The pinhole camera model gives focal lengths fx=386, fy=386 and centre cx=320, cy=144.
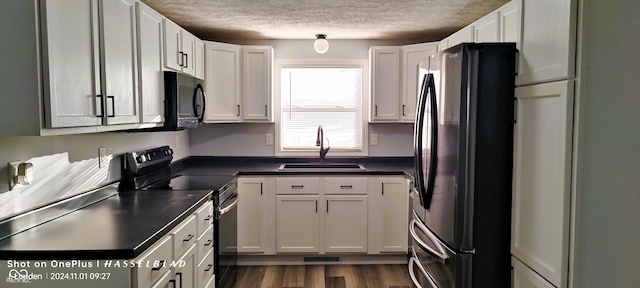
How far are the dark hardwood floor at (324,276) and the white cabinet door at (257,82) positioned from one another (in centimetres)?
139

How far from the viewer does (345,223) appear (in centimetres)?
348

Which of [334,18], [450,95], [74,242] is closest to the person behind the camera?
[74,242]

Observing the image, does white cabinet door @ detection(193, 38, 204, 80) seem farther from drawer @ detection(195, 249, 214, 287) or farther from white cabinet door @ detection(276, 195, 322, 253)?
drawer @ detection(195, 249, 214, 287)

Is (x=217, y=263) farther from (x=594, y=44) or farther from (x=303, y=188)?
A: (x=594, y=44)

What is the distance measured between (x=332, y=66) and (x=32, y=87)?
2905mm

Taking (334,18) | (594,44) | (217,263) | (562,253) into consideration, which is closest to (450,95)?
(594,44)

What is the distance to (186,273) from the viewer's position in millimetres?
1993

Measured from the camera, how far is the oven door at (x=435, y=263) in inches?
72.1

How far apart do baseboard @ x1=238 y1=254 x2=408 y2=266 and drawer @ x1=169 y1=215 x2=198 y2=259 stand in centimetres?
151

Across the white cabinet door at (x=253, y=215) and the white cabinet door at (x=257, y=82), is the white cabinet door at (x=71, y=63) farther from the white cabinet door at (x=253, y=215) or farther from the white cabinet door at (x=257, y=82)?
the white cabinet door at (x=257, y=82)

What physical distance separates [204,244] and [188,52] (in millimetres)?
1527

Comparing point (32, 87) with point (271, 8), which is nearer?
point (32, 87)

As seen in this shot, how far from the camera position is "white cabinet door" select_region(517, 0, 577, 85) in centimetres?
136

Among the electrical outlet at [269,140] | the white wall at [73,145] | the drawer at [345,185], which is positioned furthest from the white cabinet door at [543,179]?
the electrical outlet at [269,140]
